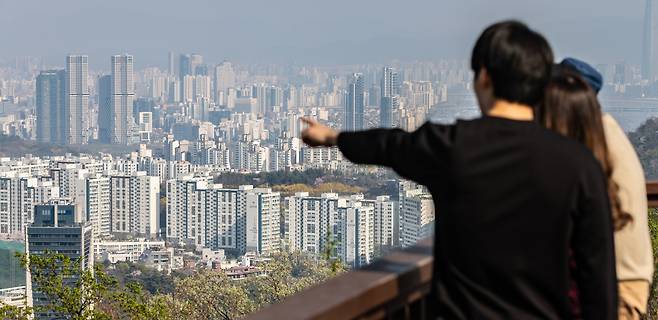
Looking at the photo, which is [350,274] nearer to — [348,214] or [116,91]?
[348,214]

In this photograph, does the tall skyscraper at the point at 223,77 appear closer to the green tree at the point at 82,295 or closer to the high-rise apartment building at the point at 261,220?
the high-rise apartment building at the point at 261,220

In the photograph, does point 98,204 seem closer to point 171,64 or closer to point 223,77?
point 223,77

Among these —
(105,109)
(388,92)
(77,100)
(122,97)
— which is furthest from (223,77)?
(388,92)

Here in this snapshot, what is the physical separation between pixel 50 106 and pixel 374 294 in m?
107

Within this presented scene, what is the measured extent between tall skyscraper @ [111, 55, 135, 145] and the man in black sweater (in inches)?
3922

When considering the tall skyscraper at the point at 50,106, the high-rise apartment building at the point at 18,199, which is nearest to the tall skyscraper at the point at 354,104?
the high-rise apartment building at the point at 18,199

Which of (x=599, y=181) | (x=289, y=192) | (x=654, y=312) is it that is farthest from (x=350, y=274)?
(x=289, y=192)

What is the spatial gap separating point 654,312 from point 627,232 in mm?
1968

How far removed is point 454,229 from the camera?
111 cm

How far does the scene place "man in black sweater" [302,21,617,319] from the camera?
110 centimetres

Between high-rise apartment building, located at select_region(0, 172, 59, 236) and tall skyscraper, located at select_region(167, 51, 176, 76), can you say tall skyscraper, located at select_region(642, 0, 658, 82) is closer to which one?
high-rise apartment building, located at select_region(0, 172, 59, 236)

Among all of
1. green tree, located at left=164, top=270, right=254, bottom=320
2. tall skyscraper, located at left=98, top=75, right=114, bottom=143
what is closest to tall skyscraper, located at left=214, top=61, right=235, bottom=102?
tall skyscraper, located at left=98, top=75, right=114, bottom=143

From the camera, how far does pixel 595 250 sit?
114cm

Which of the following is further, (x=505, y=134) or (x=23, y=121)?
(x=23, y=121)
